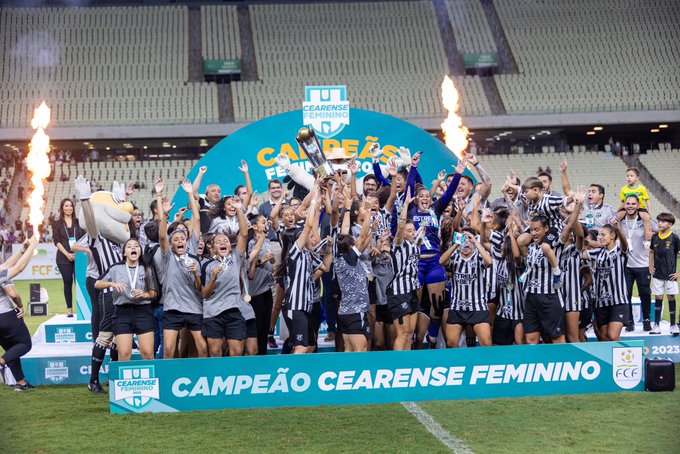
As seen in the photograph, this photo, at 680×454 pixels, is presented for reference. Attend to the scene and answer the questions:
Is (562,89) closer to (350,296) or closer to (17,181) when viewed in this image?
(17,181)

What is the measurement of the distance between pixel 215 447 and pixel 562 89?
115 feet

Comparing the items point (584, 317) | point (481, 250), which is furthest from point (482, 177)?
point (584, 317)

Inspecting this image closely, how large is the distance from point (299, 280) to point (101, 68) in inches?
1342

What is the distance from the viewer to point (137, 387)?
821 centimetres

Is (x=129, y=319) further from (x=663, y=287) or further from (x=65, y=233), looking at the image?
(x=663, y=287)

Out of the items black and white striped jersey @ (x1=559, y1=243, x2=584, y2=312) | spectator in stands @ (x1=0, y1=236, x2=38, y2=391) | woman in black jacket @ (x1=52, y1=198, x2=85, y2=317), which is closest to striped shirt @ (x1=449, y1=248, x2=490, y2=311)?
black and white striped jersey @ (x1=559, y1=243, x2=584, y2=312)

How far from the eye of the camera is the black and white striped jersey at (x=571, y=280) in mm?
9133

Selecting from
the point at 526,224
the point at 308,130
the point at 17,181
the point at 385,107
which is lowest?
the point at 526,224

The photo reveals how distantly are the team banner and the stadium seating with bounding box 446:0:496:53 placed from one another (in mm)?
34496

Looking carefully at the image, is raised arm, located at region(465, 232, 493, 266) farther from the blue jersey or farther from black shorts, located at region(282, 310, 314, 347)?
black shorts, located at region(282, 310, 314, 347)

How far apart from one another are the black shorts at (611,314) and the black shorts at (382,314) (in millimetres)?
2311

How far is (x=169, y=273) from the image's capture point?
28.9 feet

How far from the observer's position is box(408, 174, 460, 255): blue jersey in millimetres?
9742

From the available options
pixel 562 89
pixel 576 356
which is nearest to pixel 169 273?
pixel 576 356
